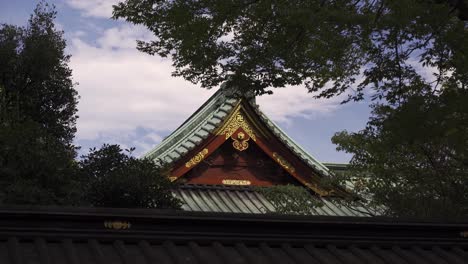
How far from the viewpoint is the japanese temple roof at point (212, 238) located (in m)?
4.71

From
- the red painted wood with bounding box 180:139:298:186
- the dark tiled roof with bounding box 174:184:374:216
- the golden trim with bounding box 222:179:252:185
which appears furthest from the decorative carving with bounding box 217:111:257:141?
the dark tiled roof with bounding box 174:184:374:216

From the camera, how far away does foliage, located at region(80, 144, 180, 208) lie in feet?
32.5

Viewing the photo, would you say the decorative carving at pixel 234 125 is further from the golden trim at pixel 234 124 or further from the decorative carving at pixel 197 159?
the decorative carving at pixel 197 159

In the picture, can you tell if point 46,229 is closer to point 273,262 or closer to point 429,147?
point 273,262

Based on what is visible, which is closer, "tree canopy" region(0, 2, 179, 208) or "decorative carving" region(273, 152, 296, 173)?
"tree canopy" region(0, 2, 179, 208)

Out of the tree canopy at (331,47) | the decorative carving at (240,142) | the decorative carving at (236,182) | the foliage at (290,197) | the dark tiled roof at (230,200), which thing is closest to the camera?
the tree canopy at (331,47)

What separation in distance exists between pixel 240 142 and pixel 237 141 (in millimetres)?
81

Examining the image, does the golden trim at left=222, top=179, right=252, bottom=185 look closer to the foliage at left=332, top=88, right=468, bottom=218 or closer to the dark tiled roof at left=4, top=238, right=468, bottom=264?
the foliage at left=332, top=88, right=468, bottom=218

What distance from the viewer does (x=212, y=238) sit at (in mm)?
5277

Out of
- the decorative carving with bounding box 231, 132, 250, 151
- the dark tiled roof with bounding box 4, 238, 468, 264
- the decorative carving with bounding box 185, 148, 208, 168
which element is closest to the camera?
the dark tiled roof with bounding box 4, 238, 468, 264

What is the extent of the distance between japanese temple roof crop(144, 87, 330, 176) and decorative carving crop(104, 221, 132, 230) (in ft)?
29.9

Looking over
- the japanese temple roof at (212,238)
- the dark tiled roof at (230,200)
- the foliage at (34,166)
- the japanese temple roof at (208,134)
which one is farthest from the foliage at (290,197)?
the japanese temple roof at (212,238)

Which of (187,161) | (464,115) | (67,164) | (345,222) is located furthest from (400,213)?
(345,222)

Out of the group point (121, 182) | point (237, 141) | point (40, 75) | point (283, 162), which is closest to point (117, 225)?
point (121, 182)
